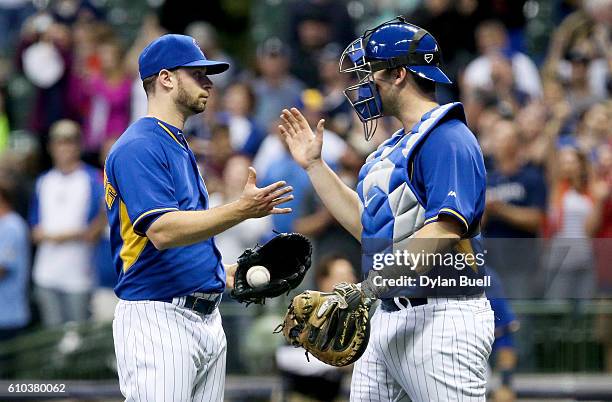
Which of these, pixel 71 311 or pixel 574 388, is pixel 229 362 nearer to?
pixel 71 311

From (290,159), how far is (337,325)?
4.65 meters

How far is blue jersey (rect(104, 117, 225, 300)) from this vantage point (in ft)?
17.3

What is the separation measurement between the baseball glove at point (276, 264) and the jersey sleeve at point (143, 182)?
60 cm

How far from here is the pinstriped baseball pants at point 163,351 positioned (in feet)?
17.5

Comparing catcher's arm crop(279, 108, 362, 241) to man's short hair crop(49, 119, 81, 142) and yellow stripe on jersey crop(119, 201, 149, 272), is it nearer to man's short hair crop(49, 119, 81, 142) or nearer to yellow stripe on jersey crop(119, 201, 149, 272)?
yellow stripe on jersey crop(119, 201, 149, 272)

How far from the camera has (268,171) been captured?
9.95 metres

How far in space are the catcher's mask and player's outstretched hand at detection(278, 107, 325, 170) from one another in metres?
0.35

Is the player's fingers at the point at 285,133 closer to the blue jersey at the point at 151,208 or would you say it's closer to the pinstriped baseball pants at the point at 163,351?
the blue jersey at the point at 151,208

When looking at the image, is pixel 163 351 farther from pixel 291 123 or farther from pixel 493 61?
pixel 493 61

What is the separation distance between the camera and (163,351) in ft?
17.6

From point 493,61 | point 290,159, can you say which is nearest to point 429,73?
point 290,159

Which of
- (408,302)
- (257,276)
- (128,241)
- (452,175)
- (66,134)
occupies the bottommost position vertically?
(408,302)

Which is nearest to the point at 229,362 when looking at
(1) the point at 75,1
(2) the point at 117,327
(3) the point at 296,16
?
(2) the point at 117,327

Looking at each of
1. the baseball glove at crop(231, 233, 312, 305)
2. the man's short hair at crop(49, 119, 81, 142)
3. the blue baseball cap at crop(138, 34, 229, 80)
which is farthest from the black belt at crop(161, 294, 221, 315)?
the man's short hair at crop(49, 119, 81, 142)
